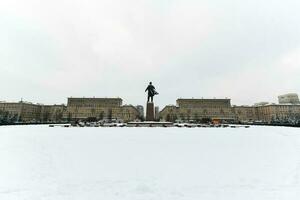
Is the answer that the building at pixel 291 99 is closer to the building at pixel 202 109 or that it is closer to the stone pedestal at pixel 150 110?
the building at pixel 202 109

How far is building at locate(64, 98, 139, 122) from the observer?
13250 centimetres

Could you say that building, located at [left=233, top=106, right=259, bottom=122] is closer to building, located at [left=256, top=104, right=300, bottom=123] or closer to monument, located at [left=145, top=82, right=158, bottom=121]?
building, located at [left=256, top=104, right=300, bottom=123]

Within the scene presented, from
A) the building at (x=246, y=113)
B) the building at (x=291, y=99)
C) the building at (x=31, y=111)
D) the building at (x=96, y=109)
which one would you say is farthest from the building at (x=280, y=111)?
the building at (x=31, y=111)

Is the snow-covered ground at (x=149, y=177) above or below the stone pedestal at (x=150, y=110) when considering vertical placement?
below

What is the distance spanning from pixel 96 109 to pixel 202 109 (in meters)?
60.7

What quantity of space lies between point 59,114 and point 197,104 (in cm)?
7643

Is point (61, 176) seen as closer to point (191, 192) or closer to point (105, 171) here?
point (105, 171)

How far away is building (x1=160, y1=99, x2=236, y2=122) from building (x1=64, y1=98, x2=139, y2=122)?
23.8 m

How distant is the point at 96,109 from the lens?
13425 cm

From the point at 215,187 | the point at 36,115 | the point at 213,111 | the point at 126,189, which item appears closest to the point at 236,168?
the point at 215,187

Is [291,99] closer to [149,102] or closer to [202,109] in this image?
[202,109]

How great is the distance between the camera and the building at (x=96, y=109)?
132 m

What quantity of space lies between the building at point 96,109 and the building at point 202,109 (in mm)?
23763

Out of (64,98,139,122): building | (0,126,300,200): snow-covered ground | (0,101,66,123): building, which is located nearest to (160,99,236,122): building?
(64,98,139,122): building
